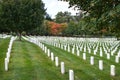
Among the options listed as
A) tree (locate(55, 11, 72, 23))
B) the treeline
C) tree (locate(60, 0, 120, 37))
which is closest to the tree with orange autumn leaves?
the treeline

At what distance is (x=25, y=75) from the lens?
1625cm

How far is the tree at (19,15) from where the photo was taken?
5166 centimetres

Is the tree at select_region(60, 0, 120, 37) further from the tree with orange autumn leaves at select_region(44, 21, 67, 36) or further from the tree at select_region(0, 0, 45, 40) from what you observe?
the tree with orange autumn leaves at select_region(44, 21, 67, 36)

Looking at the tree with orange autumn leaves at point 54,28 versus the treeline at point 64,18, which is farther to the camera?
the tree with orange autumn leaves at point 54,28

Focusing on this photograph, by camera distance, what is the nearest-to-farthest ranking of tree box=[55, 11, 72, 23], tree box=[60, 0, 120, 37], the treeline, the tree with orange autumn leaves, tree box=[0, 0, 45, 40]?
tree box=[60, 0, 120, 37] → the treeline → tree box=[0, 0, 45, 40] → the tree with orange autumn leaves → tree box=[55, 11, 72, 23]

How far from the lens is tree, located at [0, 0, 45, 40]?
5166 centimetres

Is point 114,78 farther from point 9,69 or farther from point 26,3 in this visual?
point 26,3

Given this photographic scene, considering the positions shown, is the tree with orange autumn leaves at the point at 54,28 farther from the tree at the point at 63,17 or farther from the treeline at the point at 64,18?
the tree at the point at 63,17

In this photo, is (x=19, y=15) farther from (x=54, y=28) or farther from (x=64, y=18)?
(x=64, y=18)

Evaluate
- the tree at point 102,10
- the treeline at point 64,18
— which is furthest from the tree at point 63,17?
the tree at point 102,10

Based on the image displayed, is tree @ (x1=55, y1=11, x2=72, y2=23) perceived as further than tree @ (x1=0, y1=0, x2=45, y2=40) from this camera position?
Yes

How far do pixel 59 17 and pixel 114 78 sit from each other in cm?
12299

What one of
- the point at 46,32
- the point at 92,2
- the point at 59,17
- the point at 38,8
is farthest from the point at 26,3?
the point at 59,17

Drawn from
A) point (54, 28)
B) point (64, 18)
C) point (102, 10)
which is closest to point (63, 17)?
point (64, 18)
